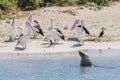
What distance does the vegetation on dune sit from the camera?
76.3 ft

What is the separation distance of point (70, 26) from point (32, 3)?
103 inches

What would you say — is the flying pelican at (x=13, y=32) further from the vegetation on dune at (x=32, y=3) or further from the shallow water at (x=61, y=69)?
the shallow water at (x=61, y=69)

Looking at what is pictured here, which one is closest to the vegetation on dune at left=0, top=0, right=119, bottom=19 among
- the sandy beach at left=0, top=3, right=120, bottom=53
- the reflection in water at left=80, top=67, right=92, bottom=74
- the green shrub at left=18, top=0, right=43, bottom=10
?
the green shrub at left=18, top=0, right=43, bottom=10

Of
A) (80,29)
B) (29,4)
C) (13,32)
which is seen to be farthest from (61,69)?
(29,4)

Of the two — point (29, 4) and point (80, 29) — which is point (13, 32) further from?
point (29, 4)

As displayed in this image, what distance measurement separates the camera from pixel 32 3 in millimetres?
23641

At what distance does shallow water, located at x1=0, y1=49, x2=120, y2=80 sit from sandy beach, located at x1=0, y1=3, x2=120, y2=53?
4.73 feet

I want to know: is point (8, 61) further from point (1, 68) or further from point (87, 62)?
point (87, 62)

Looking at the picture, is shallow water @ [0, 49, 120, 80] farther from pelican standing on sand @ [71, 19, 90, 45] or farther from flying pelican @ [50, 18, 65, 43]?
flying pelican @ [50, 18, 65, 43]

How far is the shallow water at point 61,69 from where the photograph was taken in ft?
46.2

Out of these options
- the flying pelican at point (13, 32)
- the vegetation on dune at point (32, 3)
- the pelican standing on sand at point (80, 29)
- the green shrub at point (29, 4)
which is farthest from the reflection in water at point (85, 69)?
the green shrub at point (29, 4)

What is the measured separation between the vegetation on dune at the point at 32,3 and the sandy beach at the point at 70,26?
39 cm

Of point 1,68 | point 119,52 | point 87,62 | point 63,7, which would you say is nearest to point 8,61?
point 1,68

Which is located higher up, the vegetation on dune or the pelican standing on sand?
the vegetation on dune
